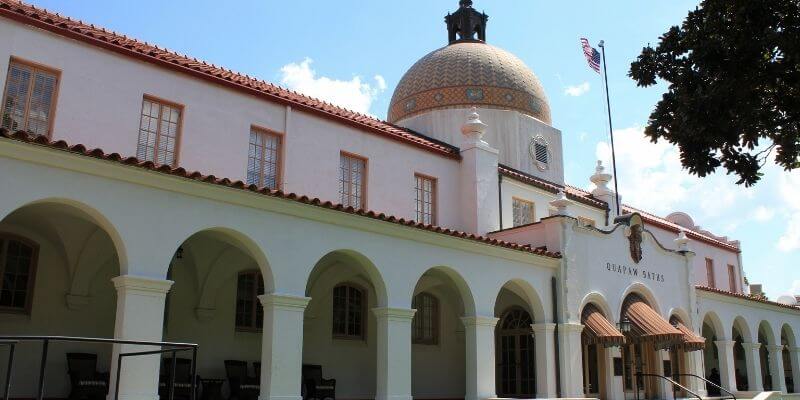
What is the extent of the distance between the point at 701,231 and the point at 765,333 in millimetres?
6499

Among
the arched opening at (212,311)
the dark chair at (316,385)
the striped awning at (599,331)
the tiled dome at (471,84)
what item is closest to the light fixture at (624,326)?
the striped awning at (599,331)

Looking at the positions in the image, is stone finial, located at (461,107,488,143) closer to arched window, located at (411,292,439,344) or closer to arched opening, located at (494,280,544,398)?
arched opening, located at (494,280,544,398)

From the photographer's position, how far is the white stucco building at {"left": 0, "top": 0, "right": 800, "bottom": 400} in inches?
472

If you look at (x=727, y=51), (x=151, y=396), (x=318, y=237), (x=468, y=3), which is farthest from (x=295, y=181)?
(x=468, y=3)

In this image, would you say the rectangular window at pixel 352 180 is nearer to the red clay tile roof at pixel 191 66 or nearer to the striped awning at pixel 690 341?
the red clay tile roof at pixel 191 66

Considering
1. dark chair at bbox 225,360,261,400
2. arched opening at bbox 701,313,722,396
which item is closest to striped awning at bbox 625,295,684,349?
arched opening at bbox 701,313,722,396

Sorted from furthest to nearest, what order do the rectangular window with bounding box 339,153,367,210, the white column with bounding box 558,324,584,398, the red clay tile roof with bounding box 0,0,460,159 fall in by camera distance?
the rectangular window with bounding box 339,153,367,210
the white column with bounding box 558,324,584,398
the red clay tile roof with bounding box 0,0,460,159

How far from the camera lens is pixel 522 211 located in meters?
22.7

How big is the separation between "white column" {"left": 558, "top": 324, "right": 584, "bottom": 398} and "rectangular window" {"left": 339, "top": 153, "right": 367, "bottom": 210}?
5.87 m

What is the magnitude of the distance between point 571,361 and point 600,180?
9.20m

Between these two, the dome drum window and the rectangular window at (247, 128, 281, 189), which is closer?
the rectangular window at (247, 128, 281, 189)

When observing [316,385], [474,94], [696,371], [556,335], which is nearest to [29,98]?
[316,385]

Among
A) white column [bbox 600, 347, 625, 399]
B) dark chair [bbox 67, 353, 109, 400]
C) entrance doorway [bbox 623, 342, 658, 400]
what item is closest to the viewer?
dark chair [bbox 67, 353, 109, 400]

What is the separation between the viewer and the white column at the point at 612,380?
19.7m
